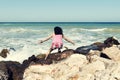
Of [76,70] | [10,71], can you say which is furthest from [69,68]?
[10,71]

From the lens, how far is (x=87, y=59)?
8602mm

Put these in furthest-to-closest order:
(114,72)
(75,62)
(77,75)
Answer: (75,62), (77,75), (114,72)

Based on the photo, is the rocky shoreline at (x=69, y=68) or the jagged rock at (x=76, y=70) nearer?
the jagged rock at (x=76, y=70)

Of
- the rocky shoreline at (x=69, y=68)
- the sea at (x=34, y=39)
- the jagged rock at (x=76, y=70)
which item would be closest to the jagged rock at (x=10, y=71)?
the rocky shoreline at (x=69, y=68)

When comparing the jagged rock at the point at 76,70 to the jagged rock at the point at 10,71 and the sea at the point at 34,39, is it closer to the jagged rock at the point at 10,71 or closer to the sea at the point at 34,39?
the jagged rock at the point at 10,71

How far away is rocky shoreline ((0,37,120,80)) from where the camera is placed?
7.52 metres

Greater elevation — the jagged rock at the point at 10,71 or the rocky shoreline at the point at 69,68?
the rocky shoreline at the point at 69,68

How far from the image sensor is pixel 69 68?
26.9ft

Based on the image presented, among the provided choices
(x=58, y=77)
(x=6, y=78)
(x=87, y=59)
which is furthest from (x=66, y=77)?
(x=6, y=78)

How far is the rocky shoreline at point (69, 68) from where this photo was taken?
7.52m

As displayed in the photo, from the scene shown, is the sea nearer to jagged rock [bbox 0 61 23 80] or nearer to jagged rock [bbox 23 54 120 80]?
jagged rock [bbox 0 61 23 80]

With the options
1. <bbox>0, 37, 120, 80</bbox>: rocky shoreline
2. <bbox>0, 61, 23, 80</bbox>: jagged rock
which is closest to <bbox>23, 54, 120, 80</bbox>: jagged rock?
<bbox>0, 37, 120, 80</bbox>: rocky shoreline

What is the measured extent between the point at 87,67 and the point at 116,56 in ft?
5.36

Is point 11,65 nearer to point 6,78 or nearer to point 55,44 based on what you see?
point 6,78
